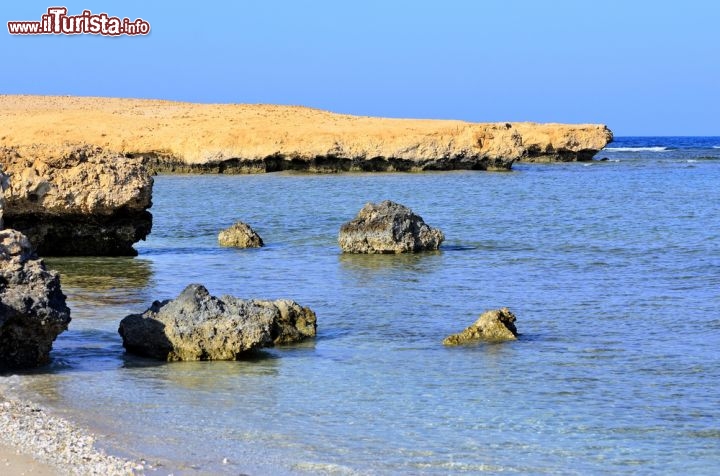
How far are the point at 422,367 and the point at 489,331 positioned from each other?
1.33 m

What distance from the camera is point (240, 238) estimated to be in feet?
64.7

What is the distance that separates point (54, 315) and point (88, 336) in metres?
1.83

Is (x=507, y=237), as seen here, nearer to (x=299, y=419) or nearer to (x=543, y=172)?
(x=299, y=419)

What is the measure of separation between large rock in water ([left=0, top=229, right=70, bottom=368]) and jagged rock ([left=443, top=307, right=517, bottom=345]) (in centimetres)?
357

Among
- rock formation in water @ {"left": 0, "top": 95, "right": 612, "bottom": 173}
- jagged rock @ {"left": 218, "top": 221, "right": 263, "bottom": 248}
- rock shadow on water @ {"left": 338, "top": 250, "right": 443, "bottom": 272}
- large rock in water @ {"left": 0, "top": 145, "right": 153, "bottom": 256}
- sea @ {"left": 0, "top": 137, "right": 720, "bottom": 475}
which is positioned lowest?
sea @ {"left": 0, "top": 137, "right": 720, "bottom": 475}

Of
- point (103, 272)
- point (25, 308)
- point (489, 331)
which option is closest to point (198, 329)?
point (25, 308)

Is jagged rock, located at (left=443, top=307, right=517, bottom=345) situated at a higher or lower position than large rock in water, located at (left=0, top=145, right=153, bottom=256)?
lower

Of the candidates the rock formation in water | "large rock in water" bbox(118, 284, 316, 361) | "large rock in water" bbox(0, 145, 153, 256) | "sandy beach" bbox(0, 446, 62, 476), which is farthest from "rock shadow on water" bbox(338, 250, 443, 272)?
the rock formation in water

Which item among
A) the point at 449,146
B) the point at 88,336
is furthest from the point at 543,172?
the point at 88,336

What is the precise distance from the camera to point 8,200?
1565 cm

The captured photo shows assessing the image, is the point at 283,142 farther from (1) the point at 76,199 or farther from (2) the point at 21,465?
(2) the point at 21,465

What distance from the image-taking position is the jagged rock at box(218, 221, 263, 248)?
19719mm

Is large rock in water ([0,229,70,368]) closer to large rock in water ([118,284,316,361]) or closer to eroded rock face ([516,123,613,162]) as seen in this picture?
large rock in water ([118,284,316,361])

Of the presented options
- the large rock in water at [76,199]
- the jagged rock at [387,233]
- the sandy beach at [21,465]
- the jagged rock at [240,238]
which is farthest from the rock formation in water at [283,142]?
the sandy beach at [21,465]
